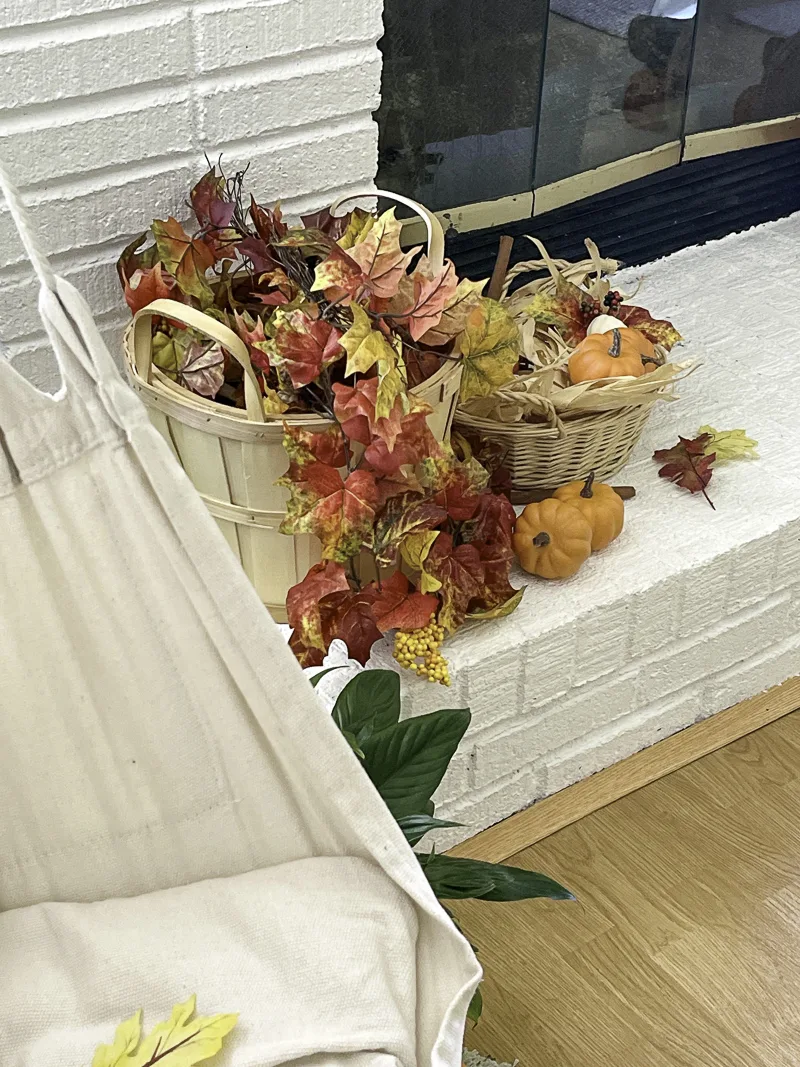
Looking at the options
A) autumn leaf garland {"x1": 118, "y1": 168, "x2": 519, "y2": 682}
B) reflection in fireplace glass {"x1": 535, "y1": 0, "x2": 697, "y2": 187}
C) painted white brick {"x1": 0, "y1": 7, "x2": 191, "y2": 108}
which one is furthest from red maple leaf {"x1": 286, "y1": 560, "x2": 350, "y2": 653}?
reflection in fireplace glass {"x1": 535, "y1": 0, "x2": 697, "y2": 187}

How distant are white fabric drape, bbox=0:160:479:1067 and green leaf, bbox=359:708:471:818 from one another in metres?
0.11

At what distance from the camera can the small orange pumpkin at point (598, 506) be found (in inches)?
50.2

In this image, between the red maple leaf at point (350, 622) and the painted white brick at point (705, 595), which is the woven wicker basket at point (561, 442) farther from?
the red maple leaf at point (350, 622)

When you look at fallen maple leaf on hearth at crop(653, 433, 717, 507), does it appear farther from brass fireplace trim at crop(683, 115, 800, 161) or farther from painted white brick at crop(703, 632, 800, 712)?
brass fireplace trim at crop(683, 115, 800, 161)

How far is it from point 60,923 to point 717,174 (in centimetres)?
163

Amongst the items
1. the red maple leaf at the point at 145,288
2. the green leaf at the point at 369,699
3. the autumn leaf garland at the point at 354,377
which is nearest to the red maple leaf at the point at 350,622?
the autumn leaf garland at the point at 354,377

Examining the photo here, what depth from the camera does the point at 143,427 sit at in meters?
0.68

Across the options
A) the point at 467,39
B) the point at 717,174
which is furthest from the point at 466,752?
the point at 717,174

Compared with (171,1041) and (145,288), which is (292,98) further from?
(171,1041)

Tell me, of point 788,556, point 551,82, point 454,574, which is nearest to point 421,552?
point 454,574

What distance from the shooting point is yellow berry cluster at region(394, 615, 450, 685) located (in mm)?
1121

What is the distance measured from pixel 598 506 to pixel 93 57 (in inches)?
27.1

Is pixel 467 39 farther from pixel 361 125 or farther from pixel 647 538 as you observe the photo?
pixel 647 538

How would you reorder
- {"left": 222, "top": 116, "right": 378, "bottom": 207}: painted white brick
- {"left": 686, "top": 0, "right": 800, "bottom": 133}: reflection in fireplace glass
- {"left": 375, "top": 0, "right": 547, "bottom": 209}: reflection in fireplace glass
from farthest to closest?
{"left": 686, "top": 0, "right": 800, "bottom": 133}: reflection in fireplace glass
{"left": 375, "top": 0, "right": 547, "bottom": 209}: reflection in fireplace glass
{"left": 222, "top": 116, "right": 378, "bottom": 207}: painted white brick
